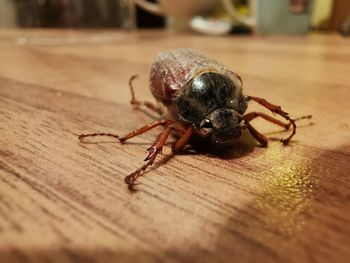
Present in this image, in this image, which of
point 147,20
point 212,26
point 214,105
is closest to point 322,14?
point 212,26

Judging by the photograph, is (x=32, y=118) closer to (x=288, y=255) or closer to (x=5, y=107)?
(x=5, y=107)

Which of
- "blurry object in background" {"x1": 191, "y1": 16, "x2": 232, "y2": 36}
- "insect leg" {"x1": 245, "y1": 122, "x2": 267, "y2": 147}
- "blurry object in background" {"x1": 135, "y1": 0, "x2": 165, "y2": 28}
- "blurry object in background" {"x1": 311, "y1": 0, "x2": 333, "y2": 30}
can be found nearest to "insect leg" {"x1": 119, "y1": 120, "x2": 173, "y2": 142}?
"insect leg" {"x1": 245, "y1": 122, "x2": 267, "y2": 147}

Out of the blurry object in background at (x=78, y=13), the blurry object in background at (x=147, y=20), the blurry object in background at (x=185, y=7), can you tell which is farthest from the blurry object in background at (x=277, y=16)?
the blurry object in background at (x=147, y=20)

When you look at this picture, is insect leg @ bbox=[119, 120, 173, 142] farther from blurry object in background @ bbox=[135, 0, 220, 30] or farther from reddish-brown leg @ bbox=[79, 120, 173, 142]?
blurry object in background @ bbox=[135, 0, 220, 30]

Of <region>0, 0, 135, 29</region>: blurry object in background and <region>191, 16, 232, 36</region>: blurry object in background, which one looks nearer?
<region>191, 16, 232, 36</region>: blurry object in background

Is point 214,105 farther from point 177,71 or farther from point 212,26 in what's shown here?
point 212,26

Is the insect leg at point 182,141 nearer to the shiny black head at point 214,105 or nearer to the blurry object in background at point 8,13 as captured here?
the shiny black head at point 214,105

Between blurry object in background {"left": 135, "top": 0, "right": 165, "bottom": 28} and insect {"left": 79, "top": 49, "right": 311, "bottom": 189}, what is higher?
insect {"left": 79, "top": 49, "right": 311, "bottom": 189}

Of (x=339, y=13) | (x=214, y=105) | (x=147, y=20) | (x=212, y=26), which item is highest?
(x=214, y=105)
